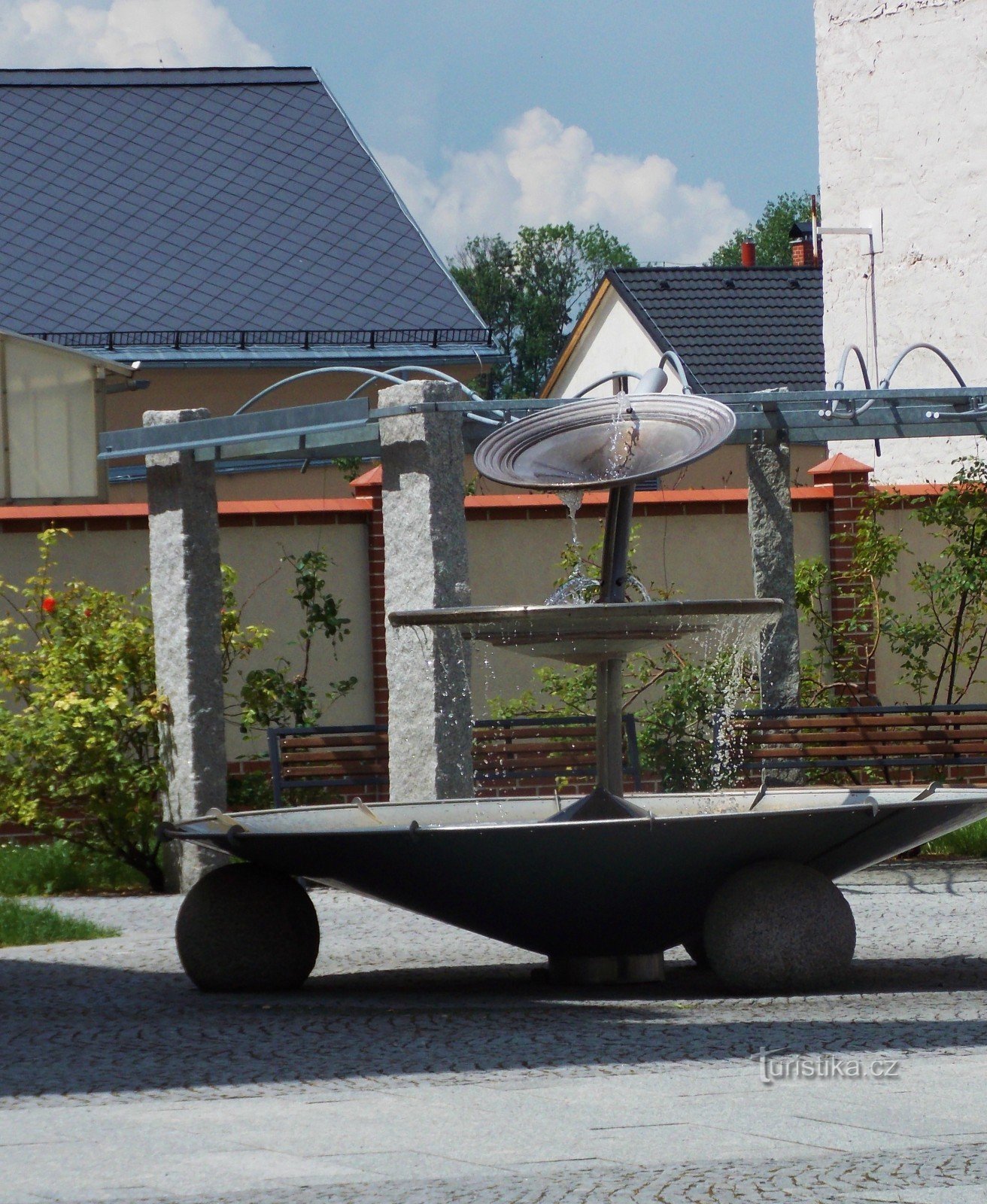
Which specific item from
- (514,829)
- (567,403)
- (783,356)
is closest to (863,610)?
(567,403)

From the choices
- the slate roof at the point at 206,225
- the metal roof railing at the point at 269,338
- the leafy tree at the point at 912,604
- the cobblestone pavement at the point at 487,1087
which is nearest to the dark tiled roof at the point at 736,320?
the slate roof at the point at 206,225

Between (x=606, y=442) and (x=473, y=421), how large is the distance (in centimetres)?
253

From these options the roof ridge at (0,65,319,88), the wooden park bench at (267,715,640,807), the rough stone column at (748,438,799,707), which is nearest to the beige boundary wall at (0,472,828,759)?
the wooden park bench at (267,715,640,807)

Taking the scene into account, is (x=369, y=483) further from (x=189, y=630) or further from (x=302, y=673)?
(x=189, y=630)

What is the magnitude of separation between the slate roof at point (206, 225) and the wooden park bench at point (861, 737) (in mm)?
12563

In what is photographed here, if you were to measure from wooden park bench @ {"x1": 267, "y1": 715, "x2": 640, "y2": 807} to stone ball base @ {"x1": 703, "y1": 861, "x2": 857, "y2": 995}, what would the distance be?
424 centimetres

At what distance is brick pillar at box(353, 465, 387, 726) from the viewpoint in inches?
526

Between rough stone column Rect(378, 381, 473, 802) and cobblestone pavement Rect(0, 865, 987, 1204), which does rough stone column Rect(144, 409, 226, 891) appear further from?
cobblestone pavement Rect(0, 865, 987, 1204)

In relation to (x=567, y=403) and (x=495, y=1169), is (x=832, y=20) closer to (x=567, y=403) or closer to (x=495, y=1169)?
(x=567, y=403)

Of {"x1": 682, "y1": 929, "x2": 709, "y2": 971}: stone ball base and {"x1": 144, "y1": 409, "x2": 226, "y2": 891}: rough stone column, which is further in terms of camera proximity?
{"x1": 144, "y1": 409, "x2": 226, "y2": 891}: rough stone column

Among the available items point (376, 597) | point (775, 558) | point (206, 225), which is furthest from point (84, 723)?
point (206, 225)

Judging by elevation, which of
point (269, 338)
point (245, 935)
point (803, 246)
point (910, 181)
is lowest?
point (245, 935)

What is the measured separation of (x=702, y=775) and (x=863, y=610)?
7.46 feet

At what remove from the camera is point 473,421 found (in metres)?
10.9
